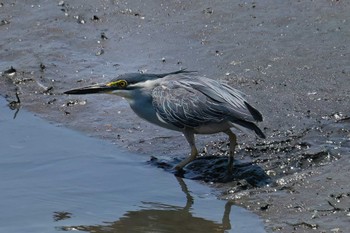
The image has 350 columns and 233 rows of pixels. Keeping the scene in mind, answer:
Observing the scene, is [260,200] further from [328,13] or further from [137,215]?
[328,13]

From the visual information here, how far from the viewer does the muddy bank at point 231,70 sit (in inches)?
311

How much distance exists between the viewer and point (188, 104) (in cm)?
828

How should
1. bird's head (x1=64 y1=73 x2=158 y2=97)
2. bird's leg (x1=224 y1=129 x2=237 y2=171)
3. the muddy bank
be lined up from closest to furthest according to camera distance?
the muddy bank → bird's leg (x1=224 y1=129 x2=237 y2=171) → bird's head (x1=64 y1=73 x2=158 y2=97)

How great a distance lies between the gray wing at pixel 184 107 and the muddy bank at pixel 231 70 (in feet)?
1.89

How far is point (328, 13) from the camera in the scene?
1138cm

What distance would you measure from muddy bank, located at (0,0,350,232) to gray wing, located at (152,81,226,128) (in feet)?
1.89

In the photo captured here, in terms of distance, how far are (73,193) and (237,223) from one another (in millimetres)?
1524

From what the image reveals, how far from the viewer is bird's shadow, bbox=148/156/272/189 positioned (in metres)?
8.07

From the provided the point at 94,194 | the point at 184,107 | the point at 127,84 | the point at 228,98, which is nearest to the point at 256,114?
the point at 228,98

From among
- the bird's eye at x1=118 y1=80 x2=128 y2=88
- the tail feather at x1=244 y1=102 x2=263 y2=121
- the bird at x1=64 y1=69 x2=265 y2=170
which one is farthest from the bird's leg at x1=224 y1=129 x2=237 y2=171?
the bird's eye at x1=118 y1=80 x2=128 y2=88

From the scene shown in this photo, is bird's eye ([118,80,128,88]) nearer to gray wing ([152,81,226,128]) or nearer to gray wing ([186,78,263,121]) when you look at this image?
gray wing ([152,81,226,128])

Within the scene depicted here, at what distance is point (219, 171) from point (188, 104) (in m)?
0.67

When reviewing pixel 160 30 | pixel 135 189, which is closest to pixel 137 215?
pixel 135 189

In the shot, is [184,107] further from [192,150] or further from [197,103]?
[192,150]
